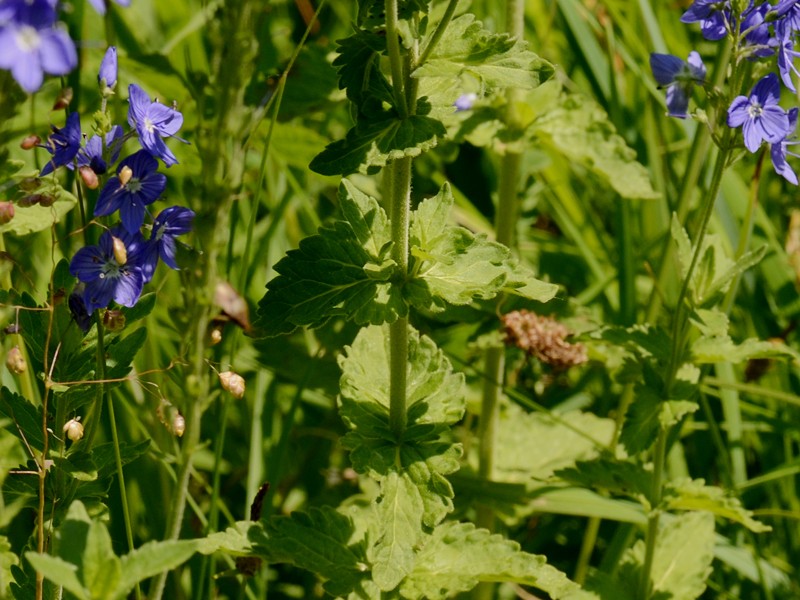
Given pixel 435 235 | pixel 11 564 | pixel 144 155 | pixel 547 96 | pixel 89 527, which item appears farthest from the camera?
pixel 547 96

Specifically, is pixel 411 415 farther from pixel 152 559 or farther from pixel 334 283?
pixel 152 559

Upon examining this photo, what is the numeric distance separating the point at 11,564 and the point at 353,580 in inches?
31.9

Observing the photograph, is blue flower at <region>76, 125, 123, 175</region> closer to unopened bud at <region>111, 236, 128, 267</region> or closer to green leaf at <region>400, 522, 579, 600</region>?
unopened bud at <region>111, 236, 128, 267</region>

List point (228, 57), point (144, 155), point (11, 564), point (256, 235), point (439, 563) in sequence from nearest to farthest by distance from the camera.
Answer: point (228, 57), point (144, 155), point (11, 564), point (439, 563), point (256, 235)

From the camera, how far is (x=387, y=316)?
2.31 m

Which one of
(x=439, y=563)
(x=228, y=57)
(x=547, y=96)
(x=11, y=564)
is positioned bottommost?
(x=439, y=563)

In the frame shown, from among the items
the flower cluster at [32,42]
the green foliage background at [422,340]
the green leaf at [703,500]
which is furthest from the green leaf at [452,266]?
the flower cluster at [32,42]

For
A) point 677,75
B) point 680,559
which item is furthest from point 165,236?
point 680,559

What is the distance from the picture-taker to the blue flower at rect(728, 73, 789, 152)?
8.52ft

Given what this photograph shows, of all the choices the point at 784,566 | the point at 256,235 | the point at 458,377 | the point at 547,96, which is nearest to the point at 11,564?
the point at 458,377

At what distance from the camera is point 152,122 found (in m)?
2.15

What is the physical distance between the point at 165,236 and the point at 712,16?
1.60 m

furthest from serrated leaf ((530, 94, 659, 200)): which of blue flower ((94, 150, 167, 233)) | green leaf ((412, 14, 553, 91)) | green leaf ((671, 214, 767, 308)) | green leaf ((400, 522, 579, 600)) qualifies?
blue flower ((94, 150, 167, 233))

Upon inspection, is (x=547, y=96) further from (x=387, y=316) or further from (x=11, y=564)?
(x=11, y=564)
